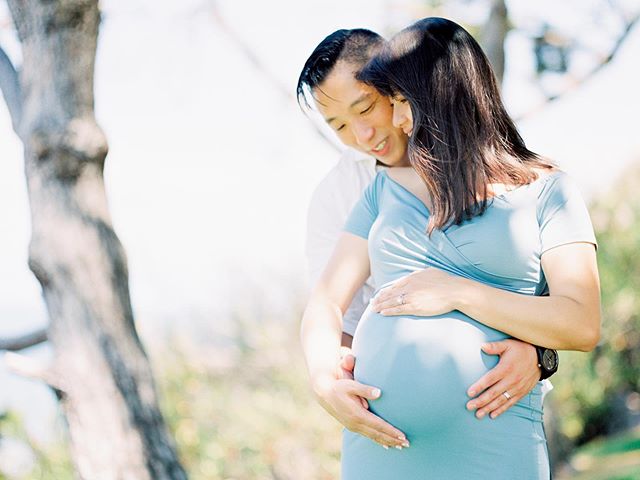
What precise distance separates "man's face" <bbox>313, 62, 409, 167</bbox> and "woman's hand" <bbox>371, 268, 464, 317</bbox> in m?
0.46

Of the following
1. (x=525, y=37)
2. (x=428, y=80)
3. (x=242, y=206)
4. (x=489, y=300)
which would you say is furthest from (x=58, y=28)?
(x=242, y=206)

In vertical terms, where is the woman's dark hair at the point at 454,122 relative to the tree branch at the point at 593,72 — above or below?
above

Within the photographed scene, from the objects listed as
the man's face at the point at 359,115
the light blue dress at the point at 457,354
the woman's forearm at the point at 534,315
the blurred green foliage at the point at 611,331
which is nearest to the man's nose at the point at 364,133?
the man's face at the point at 359,115

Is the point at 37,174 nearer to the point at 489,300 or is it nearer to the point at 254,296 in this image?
the point at 489,300

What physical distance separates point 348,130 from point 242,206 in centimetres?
724

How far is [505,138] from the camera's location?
207 centimetres

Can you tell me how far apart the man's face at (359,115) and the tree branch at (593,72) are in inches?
94.1

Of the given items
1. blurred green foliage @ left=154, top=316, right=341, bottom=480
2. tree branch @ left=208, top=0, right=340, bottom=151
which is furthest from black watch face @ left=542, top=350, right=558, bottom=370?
blurred green foliage @ left=154, top=316, right=341, bottom=480

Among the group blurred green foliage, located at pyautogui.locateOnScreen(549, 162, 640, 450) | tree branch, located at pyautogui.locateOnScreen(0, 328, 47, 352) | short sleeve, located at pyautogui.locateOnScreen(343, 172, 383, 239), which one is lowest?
blurred green foliage, located at pyautogui.locateOnScreen(549, 162, 640, 450)

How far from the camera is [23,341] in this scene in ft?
11.5

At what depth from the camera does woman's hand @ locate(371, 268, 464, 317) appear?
1.88 meters

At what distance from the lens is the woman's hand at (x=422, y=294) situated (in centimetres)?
188

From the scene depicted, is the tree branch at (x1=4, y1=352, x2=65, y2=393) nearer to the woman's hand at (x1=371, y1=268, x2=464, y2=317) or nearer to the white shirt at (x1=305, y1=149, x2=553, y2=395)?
the white shirt at (x1=305, y1=149, x2=553, y2=395)

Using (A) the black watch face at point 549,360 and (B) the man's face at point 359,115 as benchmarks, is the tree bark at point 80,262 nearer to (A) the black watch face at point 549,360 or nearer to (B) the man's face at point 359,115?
(B) the man's face at point 359,115
